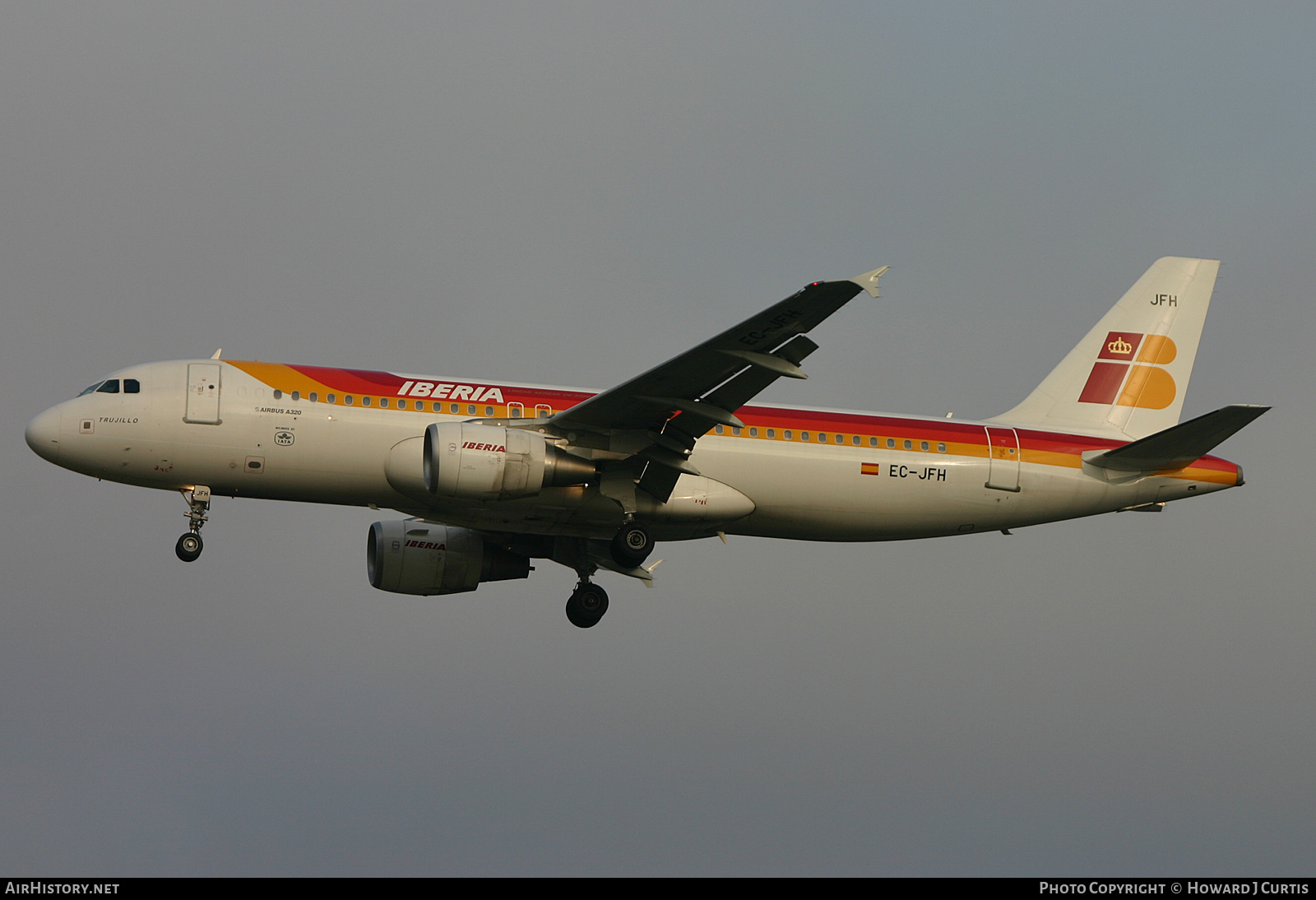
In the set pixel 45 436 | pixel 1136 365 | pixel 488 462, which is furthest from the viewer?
pixel 1136 365

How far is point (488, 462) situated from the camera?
28.6 m

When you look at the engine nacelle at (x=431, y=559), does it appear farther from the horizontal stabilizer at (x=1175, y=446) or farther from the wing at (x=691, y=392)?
the horizontal stabilizer at (x=1175, y=446)

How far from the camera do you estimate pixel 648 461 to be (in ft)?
99.1

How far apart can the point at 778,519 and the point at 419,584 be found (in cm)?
895

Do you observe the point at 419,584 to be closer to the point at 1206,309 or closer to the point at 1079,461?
the point at 1079,461

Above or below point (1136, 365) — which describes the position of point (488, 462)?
below

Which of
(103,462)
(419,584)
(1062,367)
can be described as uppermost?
(1062,367)

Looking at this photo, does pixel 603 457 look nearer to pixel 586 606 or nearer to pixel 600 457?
pixel 600 457

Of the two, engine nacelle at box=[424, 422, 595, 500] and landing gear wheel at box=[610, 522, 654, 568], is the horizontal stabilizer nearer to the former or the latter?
landing gear wheel at box=[610, 522, 654, 568]

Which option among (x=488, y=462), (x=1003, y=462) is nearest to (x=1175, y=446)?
(x=1003, y=462)

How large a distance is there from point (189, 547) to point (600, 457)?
8731 millimetres

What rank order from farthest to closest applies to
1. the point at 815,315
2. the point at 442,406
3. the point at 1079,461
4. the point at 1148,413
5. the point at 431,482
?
the point at 1148,413 < the point at 1079,461 < the point at 442,406 < the point at 431,482 < the point at 815,315

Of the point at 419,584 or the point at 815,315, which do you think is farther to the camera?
the point at 419,584

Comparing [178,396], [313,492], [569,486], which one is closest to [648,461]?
[569,486]
